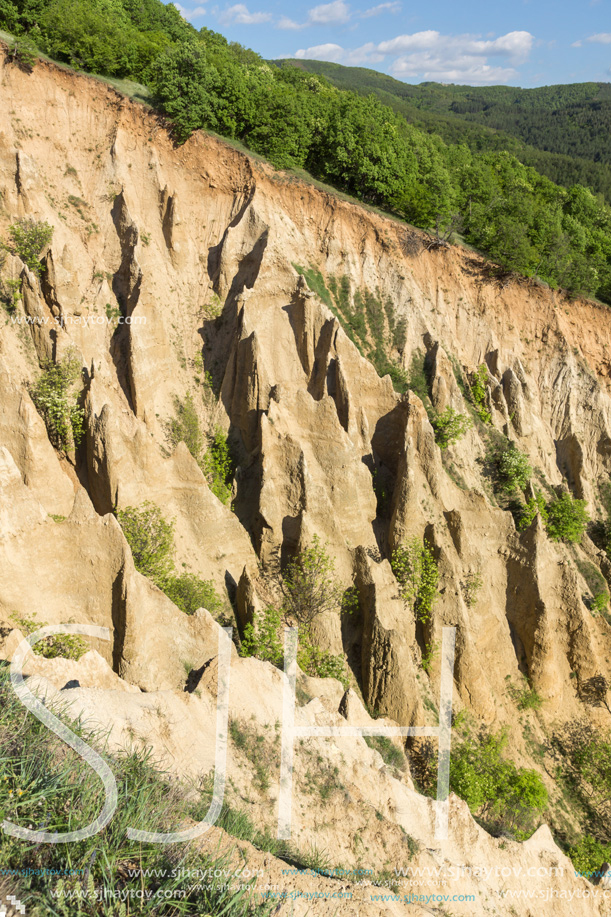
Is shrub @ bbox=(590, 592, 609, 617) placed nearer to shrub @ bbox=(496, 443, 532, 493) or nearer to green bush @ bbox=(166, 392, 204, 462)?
shrub @ bbox=(496, 443, 532, 493)

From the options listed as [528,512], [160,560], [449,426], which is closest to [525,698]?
[528,512]

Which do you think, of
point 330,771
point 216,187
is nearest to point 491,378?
point 216,187

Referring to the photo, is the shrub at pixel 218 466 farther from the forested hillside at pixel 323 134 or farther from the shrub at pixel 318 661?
the forested hillside at pixel 323 134

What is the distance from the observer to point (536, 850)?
17.1 meters

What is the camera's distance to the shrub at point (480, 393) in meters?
32.4

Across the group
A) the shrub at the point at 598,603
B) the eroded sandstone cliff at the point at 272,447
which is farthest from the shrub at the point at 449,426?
the shrub at the point at 598,603

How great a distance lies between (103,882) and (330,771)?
9505mm

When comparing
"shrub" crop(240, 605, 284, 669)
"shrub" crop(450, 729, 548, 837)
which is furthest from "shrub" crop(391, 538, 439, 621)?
"shrub" crop(240, 605, 284, 669)

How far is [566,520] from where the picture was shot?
98.0 feet

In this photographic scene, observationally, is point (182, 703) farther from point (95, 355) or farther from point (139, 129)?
point (139, 129)

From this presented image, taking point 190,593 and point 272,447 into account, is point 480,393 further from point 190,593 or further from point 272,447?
point 190,593

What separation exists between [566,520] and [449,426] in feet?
28.6

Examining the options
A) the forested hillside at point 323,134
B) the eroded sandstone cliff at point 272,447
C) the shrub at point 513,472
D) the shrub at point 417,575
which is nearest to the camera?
the eroded sandstone cliff at point 272,447

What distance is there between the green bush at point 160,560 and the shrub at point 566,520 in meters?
19.3
